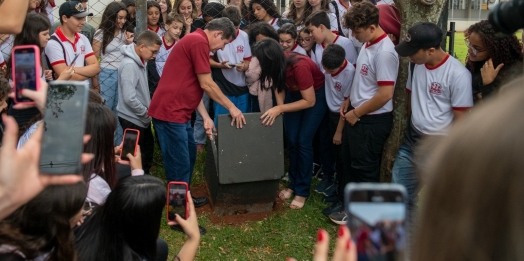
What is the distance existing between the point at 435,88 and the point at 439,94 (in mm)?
46

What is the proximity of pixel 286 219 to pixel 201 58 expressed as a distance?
147 cm

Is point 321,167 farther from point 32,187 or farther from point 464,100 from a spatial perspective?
point 32,187

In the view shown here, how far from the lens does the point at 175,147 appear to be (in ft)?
14.4

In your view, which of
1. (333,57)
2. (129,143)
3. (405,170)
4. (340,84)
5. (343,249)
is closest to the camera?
(343,249)

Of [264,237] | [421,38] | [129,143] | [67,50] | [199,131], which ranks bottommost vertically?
[264,237]

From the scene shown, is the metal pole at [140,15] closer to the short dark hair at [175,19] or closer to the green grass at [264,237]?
the short dark hair at [175,19]

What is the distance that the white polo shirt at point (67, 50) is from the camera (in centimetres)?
460

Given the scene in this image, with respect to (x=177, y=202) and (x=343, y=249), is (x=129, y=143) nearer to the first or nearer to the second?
(x=177, y=202)

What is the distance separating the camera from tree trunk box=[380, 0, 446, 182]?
3898mm

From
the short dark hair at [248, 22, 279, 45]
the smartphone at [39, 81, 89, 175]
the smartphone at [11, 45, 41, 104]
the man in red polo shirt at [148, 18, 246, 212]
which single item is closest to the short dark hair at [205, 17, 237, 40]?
the man in red polo shirt at [148, 18, 246, 212]

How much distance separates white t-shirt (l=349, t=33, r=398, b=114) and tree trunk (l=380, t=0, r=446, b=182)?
8 centimetres

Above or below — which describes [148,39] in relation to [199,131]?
above

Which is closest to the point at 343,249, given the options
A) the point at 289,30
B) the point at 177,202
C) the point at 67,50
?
the point at 177,202

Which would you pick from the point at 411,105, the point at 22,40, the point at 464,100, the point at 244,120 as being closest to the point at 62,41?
the point at 22,40
